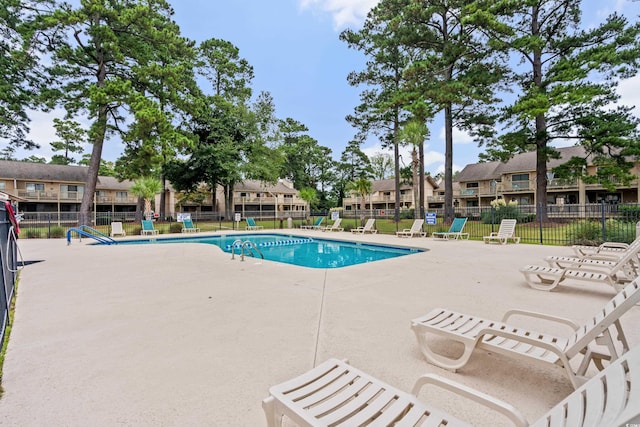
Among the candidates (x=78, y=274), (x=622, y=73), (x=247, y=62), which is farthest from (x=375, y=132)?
(x=78, y=274)

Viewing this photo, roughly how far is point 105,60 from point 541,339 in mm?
26522

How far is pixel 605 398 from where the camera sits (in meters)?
1.06

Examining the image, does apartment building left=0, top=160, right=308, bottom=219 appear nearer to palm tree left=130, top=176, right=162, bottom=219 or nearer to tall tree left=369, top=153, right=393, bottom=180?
palm tree left=130, top=176, right=162, bottom=219

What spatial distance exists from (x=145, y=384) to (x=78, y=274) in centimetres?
623

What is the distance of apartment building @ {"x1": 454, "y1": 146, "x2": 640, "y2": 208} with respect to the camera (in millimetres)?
29281

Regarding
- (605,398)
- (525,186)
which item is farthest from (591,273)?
(525,186)

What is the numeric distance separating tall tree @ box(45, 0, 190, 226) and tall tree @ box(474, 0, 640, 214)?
19.4 metres

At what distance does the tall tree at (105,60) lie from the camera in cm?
1766

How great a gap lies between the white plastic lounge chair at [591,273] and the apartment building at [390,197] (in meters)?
38.4

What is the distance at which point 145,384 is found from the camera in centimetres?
248

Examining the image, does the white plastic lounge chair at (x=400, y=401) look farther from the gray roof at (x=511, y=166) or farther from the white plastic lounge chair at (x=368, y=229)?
the gray roof at (x=511, y=166)

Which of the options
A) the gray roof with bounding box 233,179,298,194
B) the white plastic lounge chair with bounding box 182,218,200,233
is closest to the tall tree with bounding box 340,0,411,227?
the white plastic lounge chair with bounding box 182,218,200,233

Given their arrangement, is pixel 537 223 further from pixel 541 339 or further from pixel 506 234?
pixel 541 339

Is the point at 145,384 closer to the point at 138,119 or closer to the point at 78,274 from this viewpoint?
the point at 78,274
